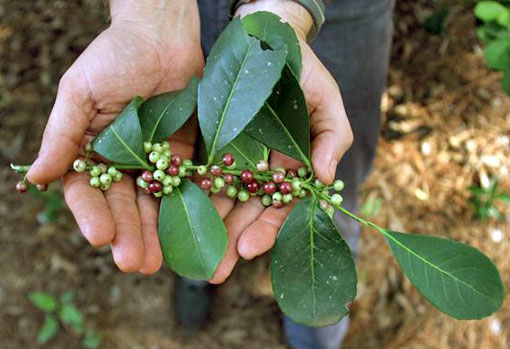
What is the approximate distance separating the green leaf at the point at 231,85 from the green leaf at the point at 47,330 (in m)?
1.18

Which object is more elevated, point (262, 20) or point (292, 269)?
point (262, 20)

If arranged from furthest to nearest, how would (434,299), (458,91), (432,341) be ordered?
(458,91) < (432,341) < (434,299)

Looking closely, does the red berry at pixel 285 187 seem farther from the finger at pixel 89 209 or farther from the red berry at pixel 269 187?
the finger at pixel 89 209

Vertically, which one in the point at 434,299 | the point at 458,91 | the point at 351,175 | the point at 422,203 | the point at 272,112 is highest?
the point at 272,112

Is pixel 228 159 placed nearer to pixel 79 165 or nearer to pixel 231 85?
pixel 231 85

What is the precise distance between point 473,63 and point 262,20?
1547 mm

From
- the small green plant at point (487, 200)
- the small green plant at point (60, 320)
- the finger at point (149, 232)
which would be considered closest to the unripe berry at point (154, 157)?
the finger at point (149, 232)

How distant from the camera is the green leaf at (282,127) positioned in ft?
3.67

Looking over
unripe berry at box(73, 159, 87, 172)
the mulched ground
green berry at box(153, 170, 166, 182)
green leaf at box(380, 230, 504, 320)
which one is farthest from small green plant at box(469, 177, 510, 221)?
unripe berry at box(73, 159, 87, 172)

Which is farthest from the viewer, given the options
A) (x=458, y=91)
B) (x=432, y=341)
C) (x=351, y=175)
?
(x=458, y=91)

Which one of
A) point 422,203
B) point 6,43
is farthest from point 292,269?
point 6,43

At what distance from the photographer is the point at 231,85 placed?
1.11 m

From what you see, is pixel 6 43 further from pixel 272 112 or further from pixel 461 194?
pixel 461 194

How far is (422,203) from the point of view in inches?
86.8
